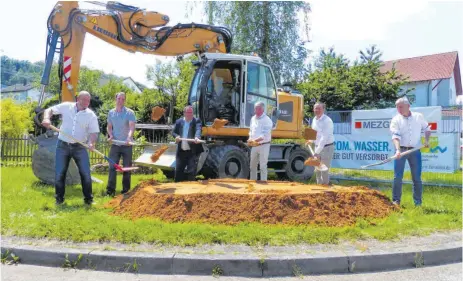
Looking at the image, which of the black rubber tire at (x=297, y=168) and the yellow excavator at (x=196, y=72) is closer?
the yellow excavator at (x=196, y=72)

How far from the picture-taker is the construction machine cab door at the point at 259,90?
10453 mm

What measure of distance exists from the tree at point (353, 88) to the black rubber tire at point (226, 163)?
11.8 metres

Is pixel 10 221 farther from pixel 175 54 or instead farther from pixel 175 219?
pixel 175 54

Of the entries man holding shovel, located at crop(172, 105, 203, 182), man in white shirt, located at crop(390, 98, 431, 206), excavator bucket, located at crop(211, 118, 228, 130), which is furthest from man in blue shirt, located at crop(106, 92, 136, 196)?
man in white shirt, located at crop(390, 98, 431, 206)

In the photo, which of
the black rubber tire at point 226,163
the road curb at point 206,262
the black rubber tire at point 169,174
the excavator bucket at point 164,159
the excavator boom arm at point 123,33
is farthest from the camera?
the black rubber tire at point 169,174

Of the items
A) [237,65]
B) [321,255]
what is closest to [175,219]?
[321,255]

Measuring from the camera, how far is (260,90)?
10.8m

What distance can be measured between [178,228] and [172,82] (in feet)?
91.4

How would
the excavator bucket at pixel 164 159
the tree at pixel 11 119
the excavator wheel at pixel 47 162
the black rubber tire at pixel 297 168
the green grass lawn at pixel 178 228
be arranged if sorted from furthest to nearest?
the tree at pixel 11 119
the black rubber tire at pixel 297 168
the excavator bucket at pixel 164 159
the excavator wheel at pixel 47 162
the green grass lawn at pixel 178 228

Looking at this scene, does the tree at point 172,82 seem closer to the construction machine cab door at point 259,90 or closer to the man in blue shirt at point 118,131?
the construction machine cab door at point 259,90

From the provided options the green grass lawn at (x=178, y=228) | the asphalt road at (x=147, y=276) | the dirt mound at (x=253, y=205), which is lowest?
the asphalt road at (x=147, y=276)

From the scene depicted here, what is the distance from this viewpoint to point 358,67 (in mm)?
23594

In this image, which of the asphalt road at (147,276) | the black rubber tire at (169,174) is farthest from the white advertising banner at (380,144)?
the asphalt road at (147,276)

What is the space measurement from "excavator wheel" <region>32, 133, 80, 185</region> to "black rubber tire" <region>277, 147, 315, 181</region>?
5.95m
